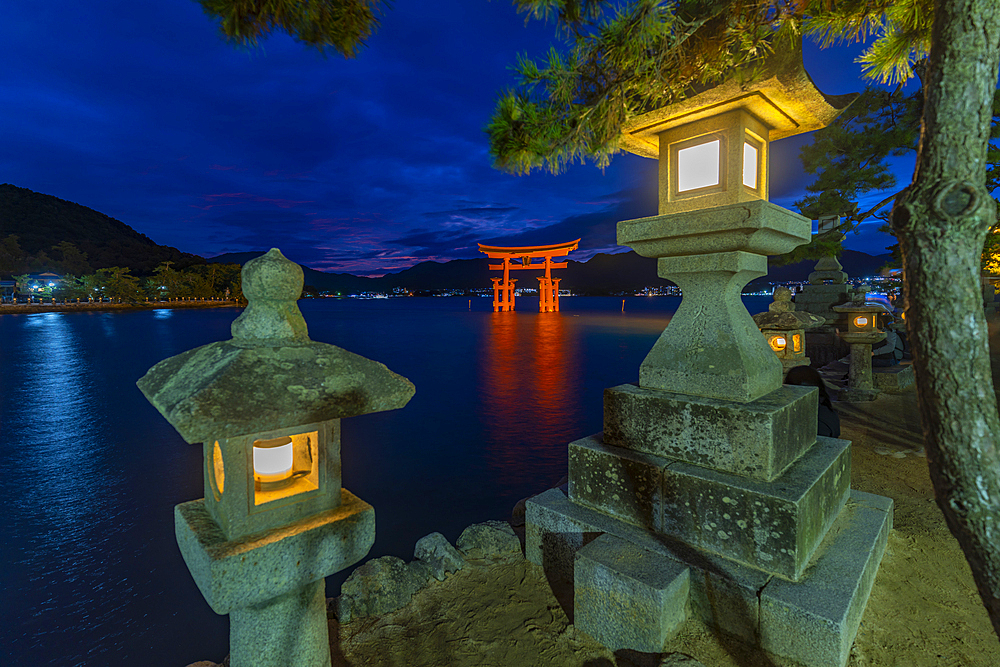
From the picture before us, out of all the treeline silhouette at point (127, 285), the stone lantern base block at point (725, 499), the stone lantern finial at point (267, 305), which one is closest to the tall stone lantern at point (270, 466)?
the stone lantern finial at point (267, 305)

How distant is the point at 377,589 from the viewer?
10.2 feet

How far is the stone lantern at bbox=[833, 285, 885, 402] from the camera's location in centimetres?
810

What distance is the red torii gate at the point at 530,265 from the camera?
140ft

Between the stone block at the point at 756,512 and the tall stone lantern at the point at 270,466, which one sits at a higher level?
the tall stone lantern at the point at 270,466

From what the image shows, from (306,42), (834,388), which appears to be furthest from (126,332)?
(834,388)

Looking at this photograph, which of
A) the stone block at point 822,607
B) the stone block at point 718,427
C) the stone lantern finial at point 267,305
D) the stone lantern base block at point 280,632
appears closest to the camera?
the stone lantern finial at point 267,305

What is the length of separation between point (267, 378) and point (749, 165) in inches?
130

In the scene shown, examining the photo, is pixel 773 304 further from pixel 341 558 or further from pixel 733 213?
pixel 341 558

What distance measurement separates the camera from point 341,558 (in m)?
1.82

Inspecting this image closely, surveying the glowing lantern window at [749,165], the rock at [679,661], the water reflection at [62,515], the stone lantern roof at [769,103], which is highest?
the stone lantern roof at [769,103]

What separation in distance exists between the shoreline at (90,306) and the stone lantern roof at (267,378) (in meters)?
70.7

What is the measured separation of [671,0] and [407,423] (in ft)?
32.9

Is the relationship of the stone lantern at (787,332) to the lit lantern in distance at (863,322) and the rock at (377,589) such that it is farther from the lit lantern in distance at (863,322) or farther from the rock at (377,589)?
the rock at (377,589)

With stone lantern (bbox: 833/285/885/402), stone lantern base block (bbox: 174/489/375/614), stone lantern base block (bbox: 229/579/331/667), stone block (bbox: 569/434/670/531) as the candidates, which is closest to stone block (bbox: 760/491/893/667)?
stone block (bbox: 569/434/670/531)
